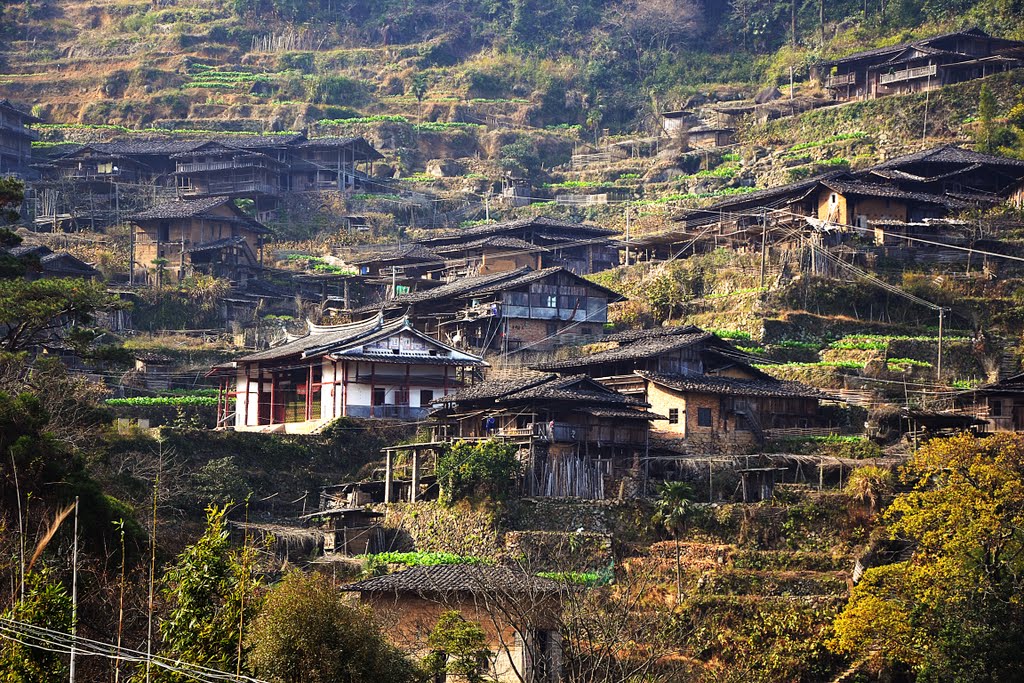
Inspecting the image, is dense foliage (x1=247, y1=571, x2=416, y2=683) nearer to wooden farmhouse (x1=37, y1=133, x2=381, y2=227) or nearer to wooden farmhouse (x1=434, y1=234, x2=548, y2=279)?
wooden farmhouse (x1=434, y1=234, x2=548, y2=279)

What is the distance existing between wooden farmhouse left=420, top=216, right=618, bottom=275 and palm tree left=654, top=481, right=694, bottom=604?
26.1 metres

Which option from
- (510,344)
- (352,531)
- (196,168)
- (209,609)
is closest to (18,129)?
(196,168)

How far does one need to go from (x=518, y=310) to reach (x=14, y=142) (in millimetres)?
34446

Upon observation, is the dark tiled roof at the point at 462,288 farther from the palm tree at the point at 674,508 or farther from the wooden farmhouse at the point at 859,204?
the palm tree at the point at 674,508

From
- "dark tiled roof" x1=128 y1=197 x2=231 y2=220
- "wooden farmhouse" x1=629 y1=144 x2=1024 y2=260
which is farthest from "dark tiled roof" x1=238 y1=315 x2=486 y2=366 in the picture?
"dark tiled roof" x1=128 y1=197 x2=231 y2=220

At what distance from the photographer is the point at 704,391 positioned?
150 ft

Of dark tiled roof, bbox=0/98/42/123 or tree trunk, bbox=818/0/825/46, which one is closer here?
dark tiled roof, bbox=0/98/42/123

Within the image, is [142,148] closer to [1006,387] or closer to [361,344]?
[361,344]

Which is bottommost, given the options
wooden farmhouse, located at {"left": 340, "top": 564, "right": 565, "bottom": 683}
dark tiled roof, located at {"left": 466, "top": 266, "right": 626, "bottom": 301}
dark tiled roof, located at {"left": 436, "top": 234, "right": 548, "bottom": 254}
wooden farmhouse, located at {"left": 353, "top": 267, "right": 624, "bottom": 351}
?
wooden farmhouse, located at {"left": 340, "top": 564, "right": 565, "bottom": 683}

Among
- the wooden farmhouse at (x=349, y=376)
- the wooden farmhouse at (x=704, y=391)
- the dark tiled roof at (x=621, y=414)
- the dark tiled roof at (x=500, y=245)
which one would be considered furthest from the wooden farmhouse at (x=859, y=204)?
the dark tiled roof at (x=621, y=414)

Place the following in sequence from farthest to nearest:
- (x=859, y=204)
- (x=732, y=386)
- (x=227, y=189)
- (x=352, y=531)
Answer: (x=227, y=189)
(x=859, y=204)
(x=732, y=386)
(x=352, y=531)

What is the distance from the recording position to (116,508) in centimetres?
3098

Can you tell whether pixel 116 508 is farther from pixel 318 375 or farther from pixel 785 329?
pixel 785 329

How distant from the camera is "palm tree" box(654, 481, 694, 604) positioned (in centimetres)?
3941
